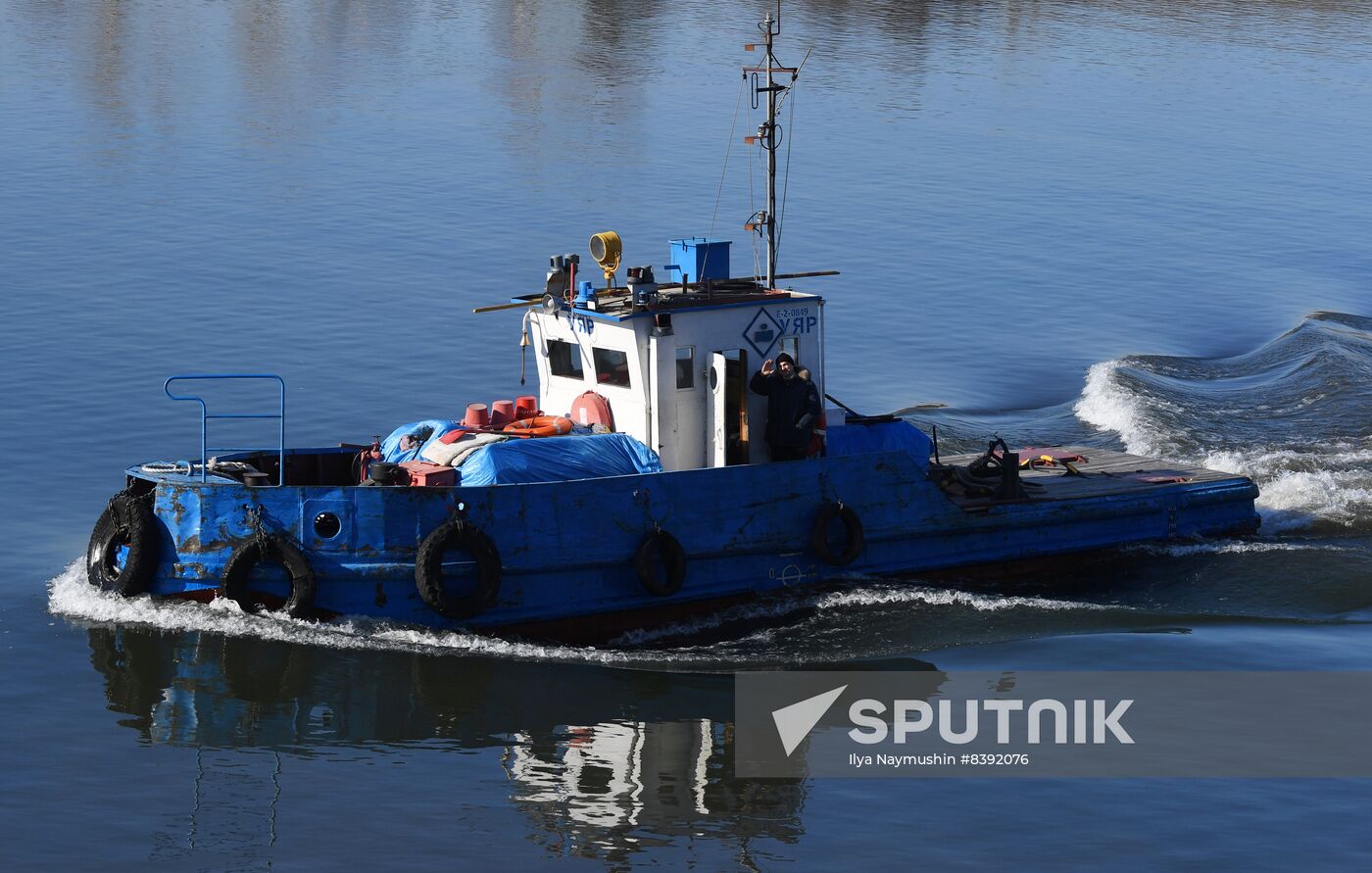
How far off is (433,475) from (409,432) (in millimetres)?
1206

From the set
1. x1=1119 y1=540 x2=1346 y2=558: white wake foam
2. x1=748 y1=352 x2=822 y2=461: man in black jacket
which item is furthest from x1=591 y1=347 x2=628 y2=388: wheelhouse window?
x1=1119 y1=540 x2=1346 y2=558: white wake foam

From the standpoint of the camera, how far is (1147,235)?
30.4 metres

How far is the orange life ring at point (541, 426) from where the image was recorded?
1427cm

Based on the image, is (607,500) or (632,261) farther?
(632,261)

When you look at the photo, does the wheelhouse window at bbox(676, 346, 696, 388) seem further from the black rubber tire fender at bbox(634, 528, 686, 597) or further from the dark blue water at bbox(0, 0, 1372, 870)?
the dark blue water at bbox(0, 0, 1372, 870)

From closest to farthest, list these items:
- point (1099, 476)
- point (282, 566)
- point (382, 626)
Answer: point (282, 566) → point (382, 626) → point (1099, 476)

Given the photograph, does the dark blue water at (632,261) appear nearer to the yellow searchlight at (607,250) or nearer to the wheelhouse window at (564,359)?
the wheelhouse window at (564,359)

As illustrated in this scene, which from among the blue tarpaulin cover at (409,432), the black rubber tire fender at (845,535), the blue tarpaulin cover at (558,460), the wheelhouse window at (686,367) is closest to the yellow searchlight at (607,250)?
the wheelhouse window at (686,367)

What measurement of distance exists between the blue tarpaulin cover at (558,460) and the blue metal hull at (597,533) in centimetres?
28

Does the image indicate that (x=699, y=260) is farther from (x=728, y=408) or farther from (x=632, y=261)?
(x=632, y=261)

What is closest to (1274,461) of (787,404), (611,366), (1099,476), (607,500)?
(1099,476)

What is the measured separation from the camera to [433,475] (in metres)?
Result: 13.4

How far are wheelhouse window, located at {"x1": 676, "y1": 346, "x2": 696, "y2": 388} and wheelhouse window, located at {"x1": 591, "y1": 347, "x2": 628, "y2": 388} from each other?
43 centimetres

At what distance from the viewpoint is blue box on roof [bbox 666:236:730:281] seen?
48.2ft
